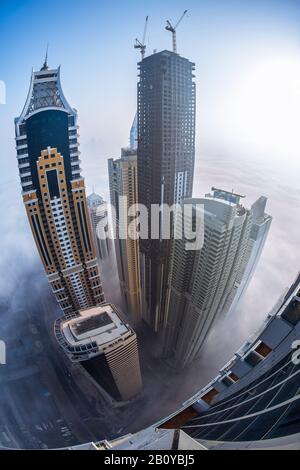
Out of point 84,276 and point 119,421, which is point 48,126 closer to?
point 84,276

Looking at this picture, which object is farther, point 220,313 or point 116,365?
point 220,313

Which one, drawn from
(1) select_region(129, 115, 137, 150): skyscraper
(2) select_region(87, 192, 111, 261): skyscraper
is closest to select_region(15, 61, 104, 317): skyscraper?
(1) select_region(129, 115, 137, 150): skyscraper

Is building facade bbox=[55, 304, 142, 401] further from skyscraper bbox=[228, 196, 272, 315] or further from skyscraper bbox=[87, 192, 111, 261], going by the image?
skyscraper bbox=[87, 192, 111, 261]

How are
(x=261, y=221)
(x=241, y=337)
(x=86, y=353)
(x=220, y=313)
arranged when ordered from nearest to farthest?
1. (x=86, y=353)
2. (x=261, y=221)
3. (x=220, y=313)
4. (x=241, y=337)

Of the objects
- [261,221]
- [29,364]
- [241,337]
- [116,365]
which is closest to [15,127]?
[116,365]

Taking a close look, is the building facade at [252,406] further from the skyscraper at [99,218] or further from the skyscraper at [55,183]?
the skyscraper at [99,218]

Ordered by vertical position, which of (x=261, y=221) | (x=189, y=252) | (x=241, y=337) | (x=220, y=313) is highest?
(x=261, y=221)

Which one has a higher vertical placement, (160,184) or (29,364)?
(160,184)

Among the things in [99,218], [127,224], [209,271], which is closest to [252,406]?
[209,271]

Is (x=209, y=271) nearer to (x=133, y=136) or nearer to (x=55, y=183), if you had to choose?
(x=55, y=183)
